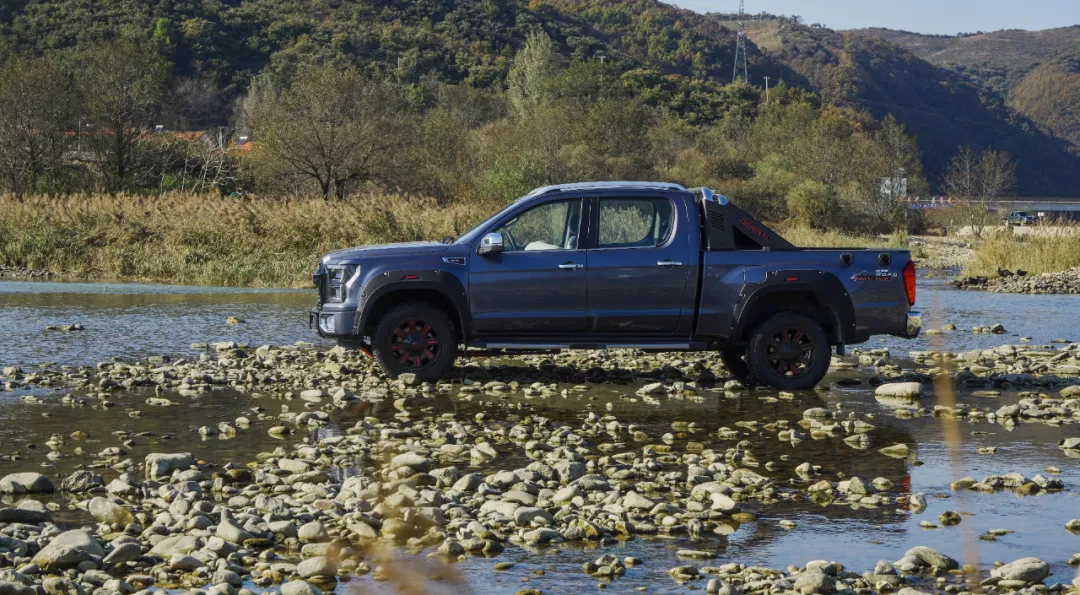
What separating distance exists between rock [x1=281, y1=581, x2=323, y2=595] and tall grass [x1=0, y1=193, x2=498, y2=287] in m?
24.0

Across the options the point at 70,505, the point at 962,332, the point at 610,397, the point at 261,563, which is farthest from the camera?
the point at 962,332

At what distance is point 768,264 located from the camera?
40.6 ft

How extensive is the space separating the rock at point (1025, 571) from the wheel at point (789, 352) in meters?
6.48

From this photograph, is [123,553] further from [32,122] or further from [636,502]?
[32,122]

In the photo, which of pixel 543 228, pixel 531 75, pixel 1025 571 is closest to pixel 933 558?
pixel 1025 571

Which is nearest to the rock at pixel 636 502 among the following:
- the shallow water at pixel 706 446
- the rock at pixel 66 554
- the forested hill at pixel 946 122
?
the shallow water at pixel 706 446

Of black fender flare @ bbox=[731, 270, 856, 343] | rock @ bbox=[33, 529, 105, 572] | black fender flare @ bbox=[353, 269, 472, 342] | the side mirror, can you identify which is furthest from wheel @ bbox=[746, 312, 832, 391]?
rock @ bbox=[33, 529, 105, 572]

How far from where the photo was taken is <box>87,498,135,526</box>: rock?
6.91 meters

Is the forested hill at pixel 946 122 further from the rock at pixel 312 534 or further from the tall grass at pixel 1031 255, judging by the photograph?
the rock at pixel 312 534

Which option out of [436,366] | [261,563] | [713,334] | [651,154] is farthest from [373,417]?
[651,154]

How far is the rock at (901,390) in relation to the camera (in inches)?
480

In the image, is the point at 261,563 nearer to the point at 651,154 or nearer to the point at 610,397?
the point at 610,397

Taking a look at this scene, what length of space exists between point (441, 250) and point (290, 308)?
10171 millimetres

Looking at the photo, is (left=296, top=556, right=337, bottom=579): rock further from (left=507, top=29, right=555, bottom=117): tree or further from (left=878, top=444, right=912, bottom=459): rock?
(left=507, top=29, right=555, bottom=117): tree
